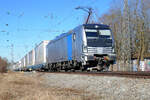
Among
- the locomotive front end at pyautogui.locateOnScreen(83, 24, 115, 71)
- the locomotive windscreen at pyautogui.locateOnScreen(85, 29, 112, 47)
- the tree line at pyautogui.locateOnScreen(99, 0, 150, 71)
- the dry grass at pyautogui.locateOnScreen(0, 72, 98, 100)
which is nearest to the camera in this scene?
the dry grass at pyautogui.locateOnScreen(0, 72, 98, 100)

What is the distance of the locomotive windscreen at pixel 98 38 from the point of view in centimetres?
1543

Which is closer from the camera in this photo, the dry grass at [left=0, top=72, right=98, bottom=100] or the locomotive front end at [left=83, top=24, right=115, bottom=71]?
the dry grass at [left=0, top=72, right=98, bottom=100]

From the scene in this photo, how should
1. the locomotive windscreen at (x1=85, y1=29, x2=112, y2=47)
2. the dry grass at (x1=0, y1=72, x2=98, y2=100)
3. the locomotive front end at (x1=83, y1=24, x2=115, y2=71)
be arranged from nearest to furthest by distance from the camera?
the dry grass at (x1=0, y1=72, x2=98, y2=100), the locomotive front end at (x1=83, y1=24, x2=115, y2=71), the locomotive windscreen at (x1=85, y1=29, x2=112, y2=47)

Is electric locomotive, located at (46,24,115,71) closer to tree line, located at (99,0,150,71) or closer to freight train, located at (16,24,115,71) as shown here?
freight train, located at (16,24,115,71)

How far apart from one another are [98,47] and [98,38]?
2.47ft

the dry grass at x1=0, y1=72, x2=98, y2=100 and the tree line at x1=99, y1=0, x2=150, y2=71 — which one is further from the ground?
the tree line at x1=99, y1=0, x2=150, y2=71

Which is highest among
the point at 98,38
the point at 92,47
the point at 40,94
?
the point at 98,38

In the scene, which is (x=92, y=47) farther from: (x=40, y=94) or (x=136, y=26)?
(x=136, y=26)

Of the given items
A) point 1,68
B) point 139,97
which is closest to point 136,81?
point 139,97

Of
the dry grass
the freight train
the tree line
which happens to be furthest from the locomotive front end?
the tree line

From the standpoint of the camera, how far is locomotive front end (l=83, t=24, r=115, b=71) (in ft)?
49.5

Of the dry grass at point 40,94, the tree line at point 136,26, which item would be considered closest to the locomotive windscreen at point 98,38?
the dry grass at point 40,94

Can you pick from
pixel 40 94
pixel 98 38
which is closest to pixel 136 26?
pixel 98 38

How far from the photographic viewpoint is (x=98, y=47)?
15344mm
